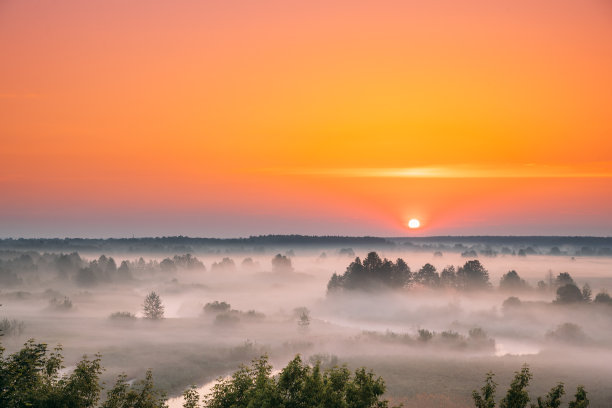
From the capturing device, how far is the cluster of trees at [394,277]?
143625 mm

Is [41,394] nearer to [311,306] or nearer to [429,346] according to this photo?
[429,346]

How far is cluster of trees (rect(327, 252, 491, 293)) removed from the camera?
14362 cm

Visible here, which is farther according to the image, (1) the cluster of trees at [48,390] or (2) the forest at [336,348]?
(2) the forest at [336,348]

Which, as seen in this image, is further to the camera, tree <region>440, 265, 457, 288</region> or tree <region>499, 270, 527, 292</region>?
tree <region>440, 265, 457, 288</region>

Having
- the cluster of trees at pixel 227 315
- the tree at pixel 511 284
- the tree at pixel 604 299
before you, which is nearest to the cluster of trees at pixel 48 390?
the cluster of trees at pixel 227 315

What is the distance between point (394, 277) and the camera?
145625 mm

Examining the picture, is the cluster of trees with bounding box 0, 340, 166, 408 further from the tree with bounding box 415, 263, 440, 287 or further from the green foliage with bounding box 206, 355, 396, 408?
the tree with bounding box 415, 263, 440, 287

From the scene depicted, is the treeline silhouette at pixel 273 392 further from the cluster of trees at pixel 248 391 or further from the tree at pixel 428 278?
the tree at pixel 428 278

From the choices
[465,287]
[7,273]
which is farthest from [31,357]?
[7,273]

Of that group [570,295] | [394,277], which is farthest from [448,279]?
[570,295]

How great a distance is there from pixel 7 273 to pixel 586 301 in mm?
197954

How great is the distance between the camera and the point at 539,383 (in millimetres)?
64062

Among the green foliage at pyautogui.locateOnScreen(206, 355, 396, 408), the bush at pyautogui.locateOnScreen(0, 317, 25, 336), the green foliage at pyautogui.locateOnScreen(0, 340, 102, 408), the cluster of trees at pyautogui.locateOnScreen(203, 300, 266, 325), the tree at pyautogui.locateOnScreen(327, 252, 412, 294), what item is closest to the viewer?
the green foliage at pyautogui.locateOnScreen(206, 355, 396, 408)

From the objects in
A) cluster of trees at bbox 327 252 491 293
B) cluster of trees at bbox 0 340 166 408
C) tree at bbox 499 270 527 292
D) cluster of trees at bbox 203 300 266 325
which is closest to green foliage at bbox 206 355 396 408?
cluster of trees at bbox 0 340 166 408
